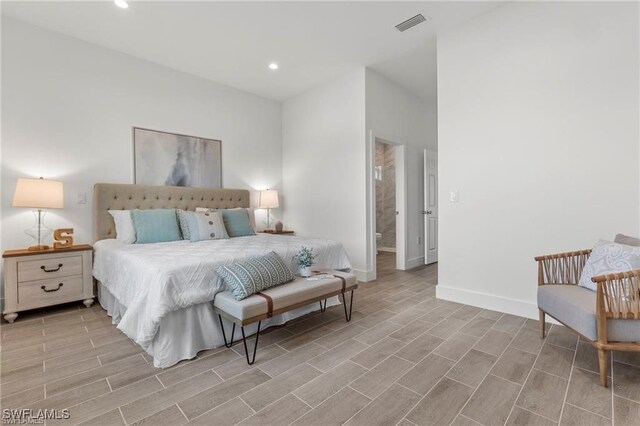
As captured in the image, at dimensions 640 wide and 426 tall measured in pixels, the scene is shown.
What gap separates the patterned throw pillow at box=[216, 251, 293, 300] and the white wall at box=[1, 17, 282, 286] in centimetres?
250

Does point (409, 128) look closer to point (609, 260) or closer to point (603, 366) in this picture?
point (609, 260)

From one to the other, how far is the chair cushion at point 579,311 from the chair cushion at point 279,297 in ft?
5.05

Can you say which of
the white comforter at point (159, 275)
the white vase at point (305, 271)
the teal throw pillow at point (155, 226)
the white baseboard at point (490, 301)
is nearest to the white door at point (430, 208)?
the white baseboard at point (490, 301)

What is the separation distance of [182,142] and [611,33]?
4.76m

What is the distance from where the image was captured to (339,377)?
185cm

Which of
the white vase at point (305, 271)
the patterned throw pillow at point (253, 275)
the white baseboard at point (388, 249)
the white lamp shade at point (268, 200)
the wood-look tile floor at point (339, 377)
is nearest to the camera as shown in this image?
the wood-look tile floor at point (339, 377)

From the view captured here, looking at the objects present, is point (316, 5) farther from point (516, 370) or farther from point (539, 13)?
point (516, 370)

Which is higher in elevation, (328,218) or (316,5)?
(316,5)

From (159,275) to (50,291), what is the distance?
1.89 metres

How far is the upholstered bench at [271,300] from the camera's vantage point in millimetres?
1962

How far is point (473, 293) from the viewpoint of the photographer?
3164 millimetres

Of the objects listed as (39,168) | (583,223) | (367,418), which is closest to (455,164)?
(583,223)

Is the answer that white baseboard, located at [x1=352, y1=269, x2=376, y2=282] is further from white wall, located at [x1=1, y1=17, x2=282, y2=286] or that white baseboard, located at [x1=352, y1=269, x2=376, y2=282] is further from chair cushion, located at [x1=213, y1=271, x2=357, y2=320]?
white wall, located at [x1=1, y1=17, x2=282, y2=286]

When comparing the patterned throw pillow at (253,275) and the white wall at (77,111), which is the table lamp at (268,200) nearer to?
the white wall at (77,111)
